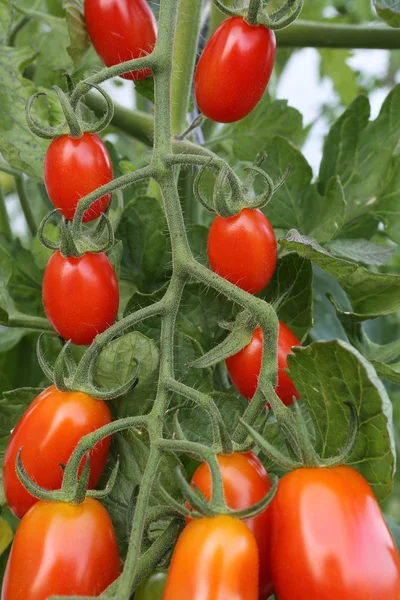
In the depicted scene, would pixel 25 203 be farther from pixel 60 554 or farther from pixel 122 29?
pixel 60 554

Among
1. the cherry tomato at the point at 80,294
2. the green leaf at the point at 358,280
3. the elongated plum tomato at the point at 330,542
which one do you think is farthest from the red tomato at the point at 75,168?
the elongated plum tomato at the point at 330,542

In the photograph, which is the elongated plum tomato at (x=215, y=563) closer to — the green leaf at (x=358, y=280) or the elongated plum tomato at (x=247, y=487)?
the elongated plum tomato at (x=247, y=487)

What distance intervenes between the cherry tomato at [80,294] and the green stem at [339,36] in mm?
430

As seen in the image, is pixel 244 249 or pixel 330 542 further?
pixel 244 249

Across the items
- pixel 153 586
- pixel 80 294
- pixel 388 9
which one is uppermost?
pixel 388 9

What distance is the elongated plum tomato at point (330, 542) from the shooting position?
460 mm

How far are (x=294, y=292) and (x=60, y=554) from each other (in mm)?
319

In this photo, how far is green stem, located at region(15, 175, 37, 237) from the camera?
38.2 inches

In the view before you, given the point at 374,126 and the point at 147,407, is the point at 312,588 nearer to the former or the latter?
the point at 147,407

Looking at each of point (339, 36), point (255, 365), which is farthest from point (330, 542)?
point (339, 36)

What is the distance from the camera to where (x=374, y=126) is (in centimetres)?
85

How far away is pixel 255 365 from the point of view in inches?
23.5

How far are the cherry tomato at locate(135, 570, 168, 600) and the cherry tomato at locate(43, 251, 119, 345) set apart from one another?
20cm

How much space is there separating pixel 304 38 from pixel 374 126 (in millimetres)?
144
